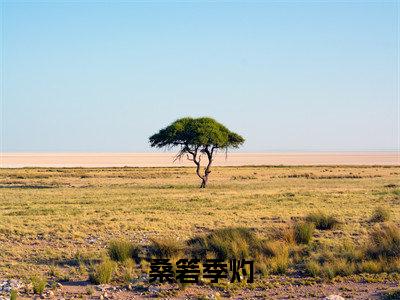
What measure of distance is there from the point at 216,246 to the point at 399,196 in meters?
24.4

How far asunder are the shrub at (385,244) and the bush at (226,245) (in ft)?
10.3

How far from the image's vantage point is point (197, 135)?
56969mm

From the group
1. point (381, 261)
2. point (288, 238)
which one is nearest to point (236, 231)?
point (288, 238)

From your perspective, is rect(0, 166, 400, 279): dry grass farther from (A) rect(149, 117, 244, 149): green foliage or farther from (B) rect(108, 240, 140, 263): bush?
(A) rect(149, 117, 244, 149): green foliage

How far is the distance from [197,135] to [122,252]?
40.7 metres

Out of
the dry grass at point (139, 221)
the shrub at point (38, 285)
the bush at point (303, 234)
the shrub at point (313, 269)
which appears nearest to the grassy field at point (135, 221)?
the dry grass at point (139, 221)

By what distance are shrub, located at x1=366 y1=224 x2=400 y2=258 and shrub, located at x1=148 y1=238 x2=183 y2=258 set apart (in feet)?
17.0

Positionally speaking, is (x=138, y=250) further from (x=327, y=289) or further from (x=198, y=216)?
(x=198, y=216)

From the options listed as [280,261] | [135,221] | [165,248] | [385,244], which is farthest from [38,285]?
[135,221]

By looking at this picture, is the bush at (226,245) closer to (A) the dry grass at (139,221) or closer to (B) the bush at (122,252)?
(A) the dry grass at (139,221)

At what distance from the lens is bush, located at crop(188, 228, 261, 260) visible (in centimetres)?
1630

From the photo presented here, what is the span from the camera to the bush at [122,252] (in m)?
16.4

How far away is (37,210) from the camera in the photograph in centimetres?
3027

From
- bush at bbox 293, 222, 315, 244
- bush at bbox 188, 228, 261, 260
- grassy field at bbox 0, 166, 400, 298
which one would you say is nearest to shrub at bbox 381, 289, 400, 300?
bush at bbox 188, 228, 261, 260
